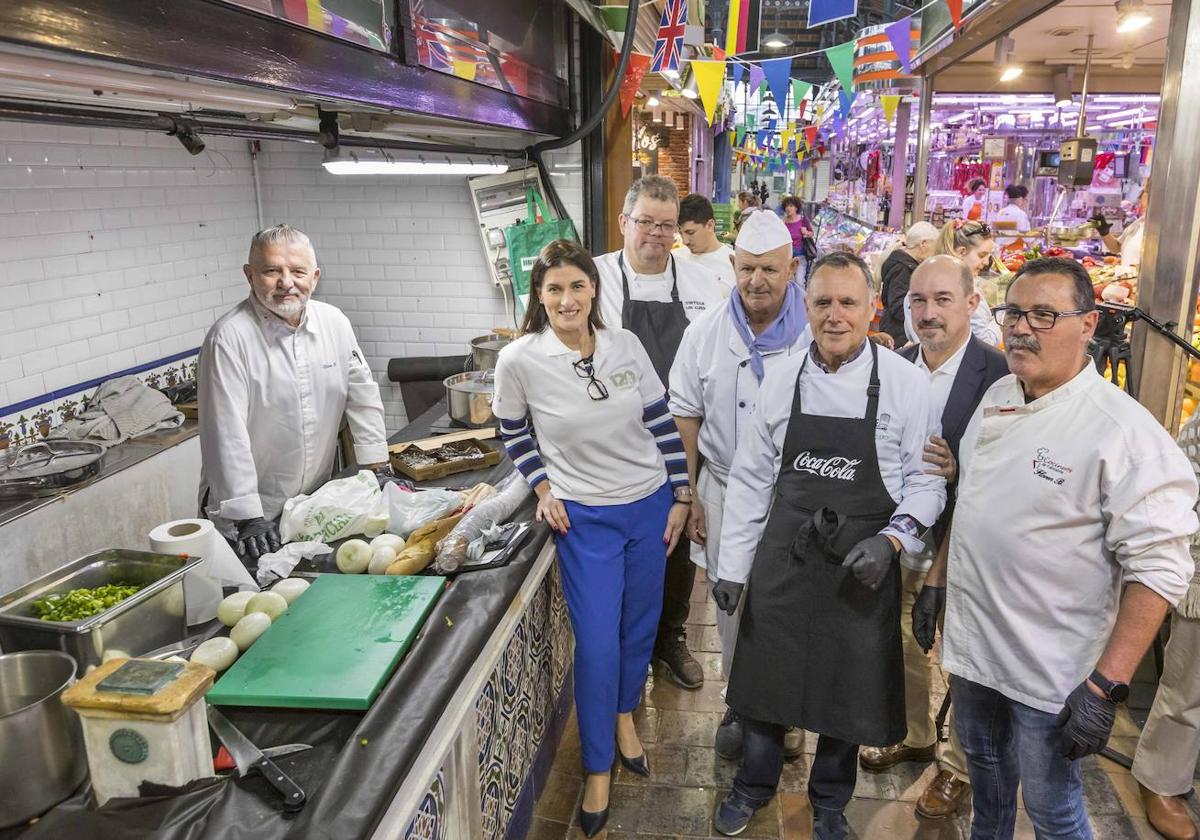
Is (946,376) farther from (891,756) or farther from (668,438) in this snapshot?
(891,756)

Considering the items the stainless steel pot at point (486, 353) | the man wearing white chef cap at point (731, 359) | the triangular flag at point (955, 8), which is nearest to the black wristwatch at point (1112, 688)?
the man wearing white chef cap at point (731, 359)

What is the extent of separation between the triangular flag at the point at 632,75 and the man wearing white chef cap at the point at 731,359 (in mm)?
2833

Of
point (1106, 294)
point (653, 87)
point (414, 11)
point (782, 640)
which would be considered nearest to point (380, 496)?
point (782, 640)

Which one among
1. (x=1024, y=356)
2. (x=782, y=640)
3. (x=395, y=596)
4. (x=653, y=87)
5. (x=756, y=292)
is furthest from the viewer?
(x=653, y=87)

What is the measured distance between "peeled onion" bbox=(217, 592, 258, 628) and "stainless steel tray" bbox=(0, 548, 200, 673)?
0.13 m

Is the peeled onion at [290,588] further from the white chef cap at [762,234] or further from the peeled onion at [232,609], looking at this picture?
the white chef cap at [762,234]

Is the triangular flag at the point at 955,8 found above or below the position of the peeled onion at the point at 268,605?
above

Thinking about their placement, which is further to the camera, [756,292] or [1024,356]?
[756,292]

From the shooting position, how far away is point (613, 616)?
309 cm

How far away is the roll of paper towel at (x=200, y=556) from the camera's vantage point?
230 cm

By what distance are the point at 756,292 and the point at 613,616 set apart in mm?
1313

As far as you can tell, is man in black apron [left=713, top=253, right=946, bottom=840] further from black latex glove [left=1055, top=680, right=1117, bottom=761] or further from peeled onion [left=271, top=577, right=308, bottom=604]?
peeled onion [left=271, top=577, right=308, bottom=604]

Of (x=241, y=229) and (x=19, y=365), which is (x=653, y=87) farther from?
(x=19, y=365)

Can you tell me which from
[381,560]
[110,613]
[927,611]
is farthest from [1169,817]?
[110,613]
